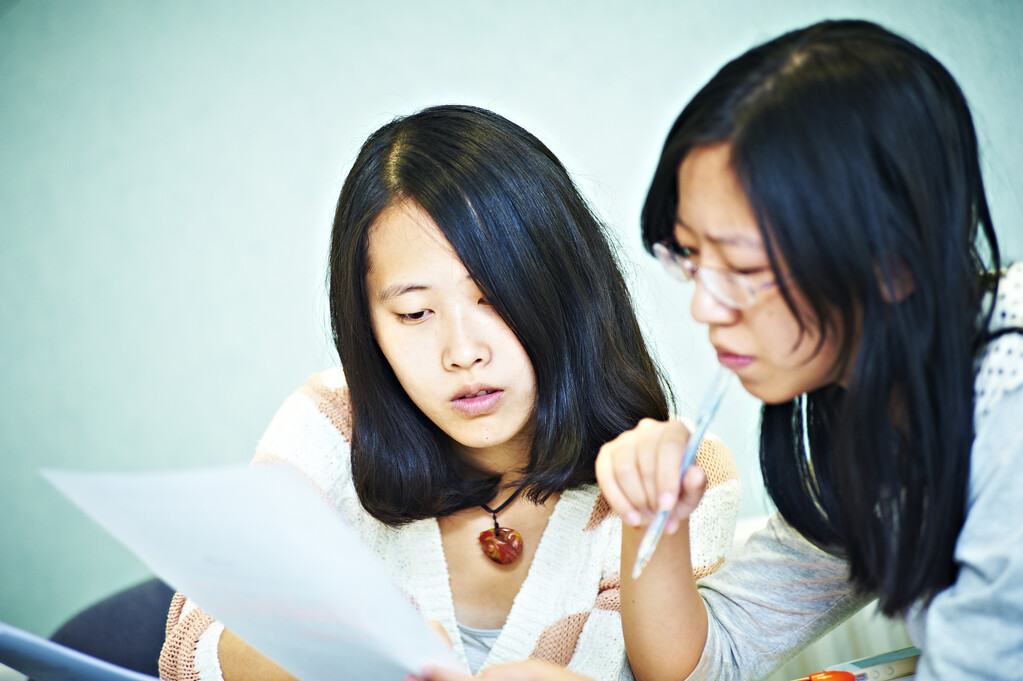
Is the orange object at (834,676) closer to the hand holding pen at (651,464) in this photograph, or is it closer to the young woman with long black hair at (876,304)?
the young woman with long black hair at (876,304)

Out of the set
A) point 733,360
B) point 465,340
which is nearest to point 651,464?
point 733,360

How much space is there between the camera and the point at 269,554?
58 centimetres

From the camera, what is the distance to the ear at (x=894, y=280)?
61 cm

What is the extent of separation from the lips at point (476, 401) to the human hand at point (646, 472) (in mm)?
301

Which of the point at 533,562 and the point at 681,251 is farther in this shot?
the point at 533,562

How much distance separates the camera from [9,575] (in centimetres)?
208

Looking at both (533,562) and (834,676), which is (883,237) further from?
(533,562)

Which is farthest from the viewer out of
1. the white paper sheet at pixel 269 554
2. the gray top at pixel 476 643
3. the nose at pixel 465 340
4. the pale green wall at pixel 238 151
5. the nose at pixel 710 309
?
the pale green wall at pixel 238 151

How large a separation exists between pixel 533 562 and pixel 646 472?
1.53ft

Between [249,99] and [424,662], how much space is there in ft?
5.20

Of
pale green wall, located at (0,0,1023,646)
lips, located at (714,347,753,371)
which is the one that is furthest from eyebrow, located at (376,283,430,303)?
pale green wall, located at (0,0,1023,646)

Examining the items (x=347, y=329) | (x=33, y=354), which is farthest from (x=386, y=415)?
(x=33, y=354)

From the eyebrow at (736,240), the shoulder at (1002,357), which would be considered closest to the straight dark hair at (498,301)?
the eyebrow at (736,240)

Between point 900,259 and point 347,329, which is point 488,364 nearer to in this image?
point 347,329
